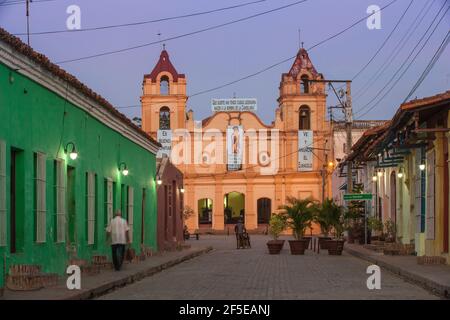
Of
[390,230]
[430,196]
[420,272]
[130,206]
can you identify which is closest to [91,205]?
[130,206]

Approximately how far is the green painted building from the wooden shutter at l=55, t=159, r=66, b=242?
0.02 m

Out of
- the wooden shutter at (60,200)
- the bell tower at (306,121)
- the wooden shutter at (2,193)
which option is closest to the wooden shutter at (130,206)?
the wooden shutter at (60,200)

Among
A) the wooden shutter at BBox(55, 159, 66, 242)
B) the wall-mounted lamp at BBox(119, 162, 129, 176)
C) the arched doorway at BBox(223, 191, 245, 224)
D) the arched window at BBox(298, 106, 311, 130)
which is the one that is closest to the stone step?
the wooden shutter at BBox(55, 159, 66, 242)

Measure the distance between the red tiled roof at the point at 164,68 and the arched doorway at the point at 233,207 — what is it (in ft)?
38.1

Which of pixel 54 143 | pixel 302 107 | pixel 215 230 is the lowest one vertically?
pixel 215 230

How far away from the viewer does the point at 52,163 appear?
745 inches

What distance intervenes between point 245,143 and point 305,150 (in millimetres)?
5235

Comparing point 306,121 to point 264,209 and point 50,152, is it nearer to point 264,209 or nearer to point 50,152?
point 264,209

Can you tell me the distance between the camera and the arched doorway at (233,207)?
78.8 meters
